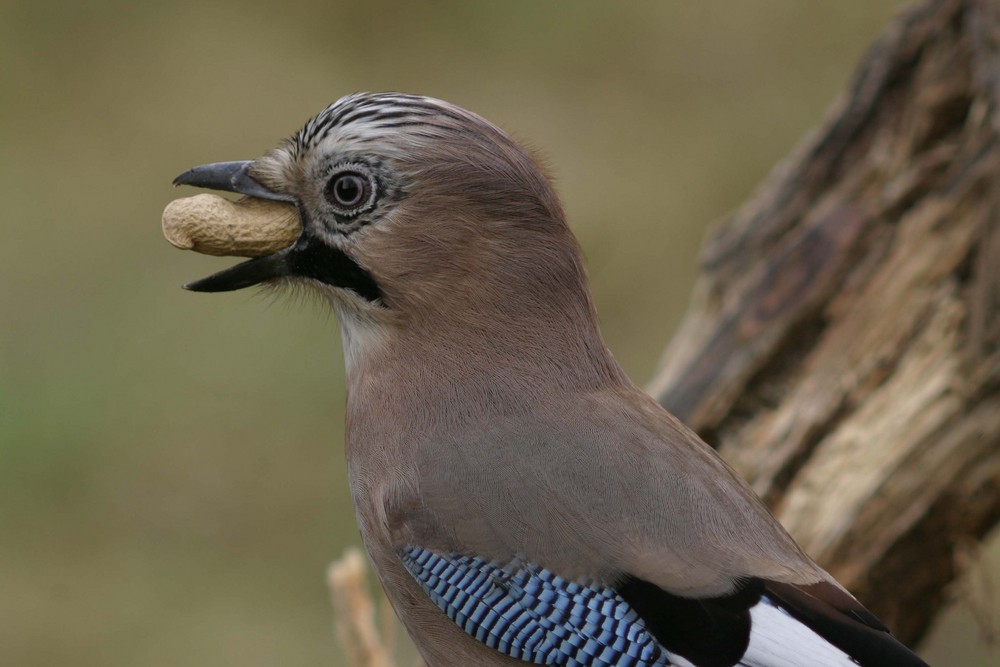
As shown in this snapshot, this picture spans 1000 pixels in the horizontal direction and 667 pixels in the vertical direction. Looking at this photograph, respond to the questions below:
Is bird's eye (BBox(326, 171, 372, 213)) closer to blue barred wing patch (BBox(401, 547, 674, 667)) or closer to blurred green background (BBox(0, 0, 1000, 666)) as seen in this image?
blue barred wing patch (BBox(401, 547, 674, 667))

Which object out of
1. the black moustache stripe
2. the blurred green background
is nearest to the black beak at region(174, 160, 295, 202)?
the black moustache stripe

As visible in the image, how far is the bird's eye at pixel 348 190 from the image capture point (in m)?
2.51

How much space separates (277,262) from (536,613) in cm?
83

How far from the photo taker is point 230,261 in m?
5.57

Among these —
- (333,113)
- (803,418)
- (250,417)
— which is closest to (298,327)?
(250,417)

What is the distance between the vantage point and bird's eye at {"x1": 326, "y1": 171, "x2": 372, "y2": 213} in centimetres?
251

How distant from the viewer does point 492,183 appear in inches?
99.2

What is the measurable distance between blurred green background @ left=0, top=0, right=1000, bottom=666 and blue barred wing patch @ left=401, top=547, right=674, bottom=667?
1535 mm

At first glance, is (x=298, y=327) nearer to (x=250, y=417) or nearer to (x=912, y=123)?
(x=250, y=417)

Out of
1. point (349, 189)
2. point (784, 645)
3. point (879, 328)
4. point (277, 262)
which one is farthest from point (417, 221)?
point (879, 328)

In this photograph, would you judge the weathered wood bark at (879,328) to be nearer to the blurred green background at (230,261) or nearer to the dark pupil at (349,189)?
the blurred green background at (230,261)

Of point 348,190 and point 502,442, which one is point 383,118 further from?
point 502,442

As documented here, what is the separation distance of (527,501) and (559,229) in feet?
1.78

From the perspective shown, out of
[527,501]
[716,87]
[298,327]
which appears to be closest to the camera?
[527,501]
